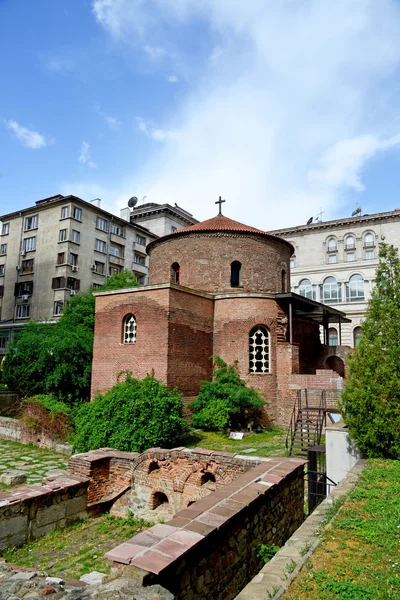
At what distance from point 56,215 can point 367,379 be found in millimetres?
33881

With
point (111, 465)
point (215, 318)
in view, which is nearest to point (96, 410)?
point (111, 465)

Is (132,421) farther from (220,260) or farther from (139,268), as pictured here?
(139,268)

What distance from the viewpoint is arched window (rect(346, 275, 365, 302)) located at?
4058cm

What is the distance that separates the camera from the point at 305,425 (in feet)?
49.9

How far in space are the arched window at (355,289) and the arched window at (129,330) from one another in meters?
29.5

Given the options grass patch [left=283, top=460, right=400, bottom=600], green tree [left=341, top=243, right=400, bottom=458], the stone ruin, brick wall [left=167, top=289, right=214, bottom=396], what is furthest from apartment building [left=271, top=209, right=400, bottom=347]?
grass patch [left=283, top=460, right=400, bottom=600]

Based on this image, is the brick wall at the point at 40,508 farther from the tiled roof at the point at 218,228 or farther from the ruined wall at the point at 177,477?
the tiled roof at the point at 218,228

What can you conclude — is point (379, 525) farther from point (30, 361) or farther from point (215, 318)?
point (30, 361)

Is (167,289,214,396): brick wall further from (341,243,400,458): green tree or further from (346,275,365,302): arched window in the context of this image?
(346,275,365,302): arched window

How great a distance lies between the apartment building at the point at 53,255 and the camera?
1417 inches

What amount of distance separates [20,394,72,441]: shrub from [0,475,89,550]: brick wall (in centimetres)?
676

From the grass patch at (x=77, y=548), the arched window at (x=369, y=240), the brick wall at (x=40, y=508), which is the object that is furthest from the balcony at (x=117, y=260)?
the grass patch at (x=77, y=548)

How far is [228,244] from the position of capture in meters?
20.4

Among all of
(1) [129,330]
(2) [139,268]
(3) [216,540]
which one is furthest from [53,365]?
(2) [139,268]
